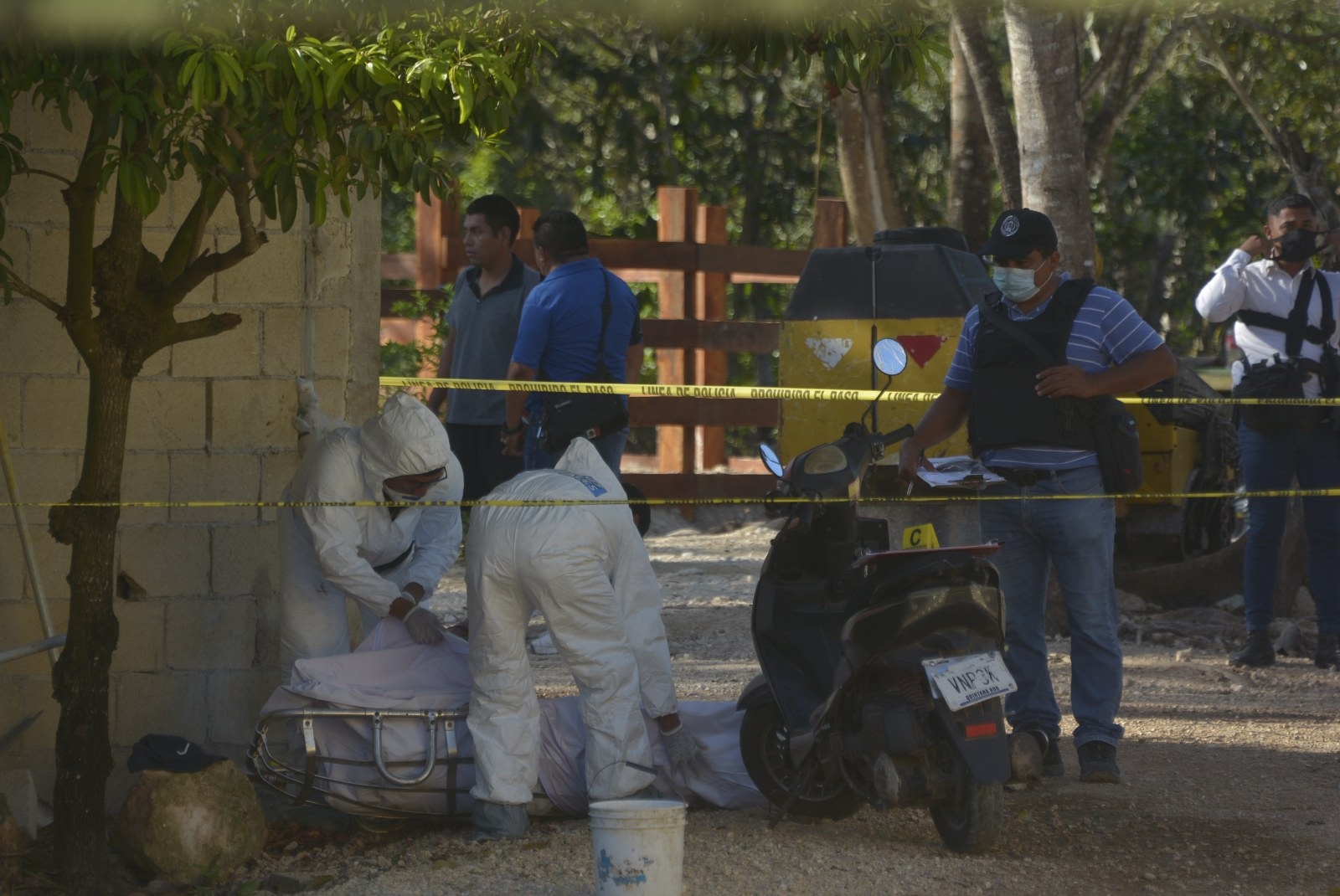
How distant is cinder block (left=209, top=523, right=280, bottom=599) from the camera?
17.7 feet

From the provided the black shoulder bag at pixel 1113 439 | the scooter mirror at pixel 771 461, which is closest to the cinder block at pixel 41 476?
the scooter mirror at pixel 771 461

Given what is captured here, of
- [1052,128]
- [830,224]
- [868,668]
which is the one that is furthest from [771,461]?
[830,224]

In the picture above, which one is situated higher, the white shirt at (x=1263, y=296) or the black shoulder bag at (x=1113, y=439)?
the white shirt at (x=1263, y=296)

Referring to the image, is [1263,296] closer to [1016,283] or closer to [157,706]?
[1016,283]

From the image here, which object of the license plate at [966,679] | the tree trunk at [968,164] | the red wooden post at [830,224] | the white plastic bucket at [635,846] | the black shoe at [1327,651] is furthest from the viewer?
the red wooden post at [830,224]

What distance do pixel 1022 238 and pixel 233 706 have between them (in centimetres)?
292

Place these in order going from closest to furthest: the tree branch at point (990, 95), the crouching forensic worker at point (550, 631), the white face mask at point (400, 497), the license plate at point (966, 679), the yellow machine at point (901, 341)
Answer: the license plate at point (966, 679) < the crouching forensic worker at point (550, 631) < the white face mask at point (400, 497) < the yellow machine at point (901, 341) < the tree branch at point (990, 95)

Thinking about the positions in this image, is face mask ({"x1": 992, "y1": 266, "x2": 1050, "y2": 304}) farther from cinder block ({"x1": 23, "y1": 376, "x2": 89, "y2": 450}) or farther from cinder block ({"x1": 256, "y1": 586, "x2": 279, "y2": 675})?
cinder block ({"x1": 23, "y1": 376, "x2": 89, "y2": 450})

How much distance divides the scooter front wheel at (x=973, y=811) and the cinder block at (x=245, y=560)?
7.55 ft

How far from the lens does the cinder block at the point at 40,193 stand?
5.20 m

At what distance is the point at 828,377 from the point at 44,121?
5.07m

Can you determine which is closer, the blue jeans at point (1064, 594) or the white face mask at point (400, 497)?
the white face mask at point (400, 497)

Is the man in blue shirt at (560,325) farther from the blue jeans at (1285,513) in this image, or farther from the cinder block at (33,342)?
the blue jeans at (1285,513)

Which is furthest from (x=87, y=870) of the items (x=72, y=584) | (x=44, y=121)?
(x=44, y=121)
